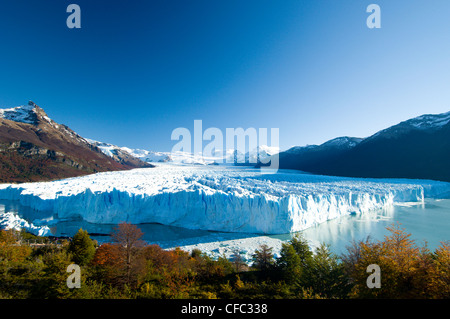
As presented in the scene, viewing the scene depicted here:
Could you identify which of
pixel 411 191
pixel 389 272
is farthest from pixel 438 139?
pixel 389 272

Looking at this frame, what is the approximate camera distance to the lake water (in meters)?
15.4

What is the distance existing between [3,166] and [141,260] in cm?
6833

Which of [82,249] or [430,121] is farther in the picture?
[430,121]

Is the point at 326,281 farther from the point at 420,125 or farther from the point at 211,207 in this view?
the point at 420,125

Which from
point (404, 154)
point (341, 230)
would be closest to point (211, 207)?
point (341, 230)

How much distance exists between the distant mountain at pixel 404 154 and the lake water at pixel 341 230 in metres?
30.4

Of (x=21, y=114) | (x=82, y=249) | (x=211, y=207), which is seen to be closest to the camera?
(x=82, y=249)

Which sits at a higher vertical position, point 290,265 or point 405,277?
point 405,277

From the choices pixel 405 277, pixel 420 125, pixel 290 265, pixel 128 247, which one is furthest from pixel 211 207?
pixel 420 125

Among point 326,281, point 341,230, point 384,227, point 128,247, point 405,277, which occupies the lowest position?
point 341,230

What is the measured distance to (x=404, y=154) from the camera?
5244cm

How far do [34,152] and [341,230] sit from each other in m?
83.6

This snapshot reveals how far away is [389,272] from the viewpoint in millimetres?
5145

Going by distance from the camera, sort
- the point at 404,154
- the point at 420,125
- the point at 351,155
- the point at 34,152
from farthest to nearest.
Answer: the point at 351,155, the point at 420,125, the point at 34,152, the point at 404,154
